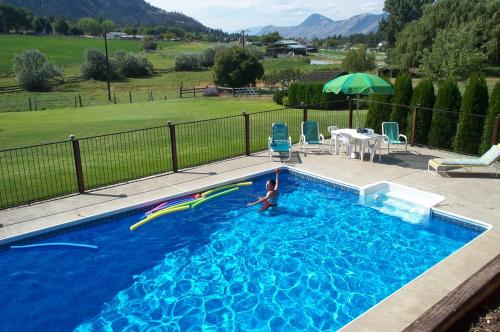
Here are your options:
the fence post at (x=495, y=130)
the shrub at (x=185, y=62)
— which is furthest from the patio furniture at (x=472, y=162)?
the shrub at (x=185, y=62)

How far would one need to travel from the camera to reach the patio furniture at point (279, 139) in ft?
40.3

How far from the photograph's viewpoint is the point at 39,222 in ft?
26.9

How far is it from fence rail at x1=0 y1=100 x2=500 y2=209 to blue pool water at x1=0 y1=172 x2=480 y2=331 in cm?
226

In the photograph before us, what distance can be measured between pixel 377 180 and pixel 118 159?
300 inches

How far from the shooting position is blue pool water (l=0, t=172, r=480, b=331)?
5816 millimetres

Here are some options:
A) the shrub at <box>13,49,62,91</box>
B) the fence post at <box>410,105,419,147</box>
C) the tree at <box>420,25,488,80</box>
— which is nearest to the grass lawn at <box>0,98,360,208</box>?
the fence post at <box>410,105,419,147</box>

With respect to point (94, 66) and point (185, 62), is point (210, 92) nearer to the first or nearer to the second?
point (94, 66)

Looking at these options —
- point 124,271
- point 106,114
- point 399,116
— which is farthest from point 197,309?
point 106,114

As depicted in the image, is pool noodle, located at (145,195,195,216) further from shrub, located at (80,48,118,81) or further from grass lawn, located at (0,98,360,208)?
shrub, located at (80,48,118,81)

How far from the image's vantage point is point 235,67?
150ft

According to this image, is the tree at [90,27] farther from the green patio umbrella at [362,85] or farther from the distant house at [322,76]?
the green patio umbrella at [362,85]

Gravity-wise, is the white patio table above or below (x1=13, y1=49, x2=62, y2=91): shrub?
below

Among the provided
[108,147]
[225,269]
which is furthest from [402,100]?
[108,147]

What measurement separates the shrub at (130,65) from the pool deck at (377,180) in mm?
56078
